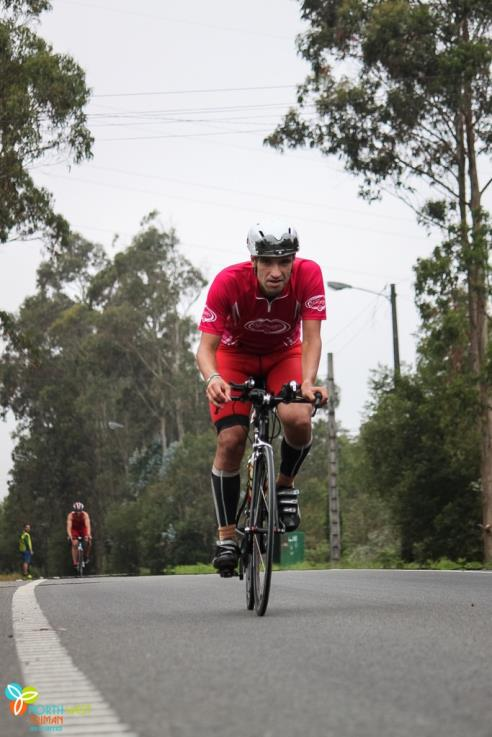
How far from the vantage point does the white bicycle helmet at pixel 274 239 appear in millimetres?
7219

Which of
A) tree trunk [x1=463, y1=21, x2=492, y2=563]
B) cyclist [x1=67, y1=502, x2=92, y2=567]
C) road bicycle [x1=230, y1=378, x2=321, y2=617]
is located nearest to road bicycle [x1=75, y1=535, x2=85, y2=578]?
cyclist [x1=67, y1=502, x2=92, y2=567]

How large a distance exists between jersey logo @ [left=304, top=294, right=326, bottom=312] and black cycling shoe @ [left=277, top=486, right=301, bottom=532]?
1014 mm

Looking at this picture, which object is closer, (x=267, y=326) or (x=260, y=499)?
(x=260, y=499)

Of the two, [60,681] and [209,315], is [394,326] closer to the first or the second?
[209,315]

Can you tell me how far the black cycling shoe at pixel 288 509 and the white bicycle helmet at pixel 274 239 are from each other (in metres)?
1.32

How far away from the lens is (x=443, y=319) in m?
27.1

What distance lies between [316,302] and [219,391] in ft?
2.83

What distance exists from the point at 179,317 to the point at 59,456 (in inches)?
371

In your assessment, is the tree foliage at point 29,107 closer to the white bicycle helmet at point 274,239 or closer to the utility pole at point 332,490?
the utility pole at point 332,490

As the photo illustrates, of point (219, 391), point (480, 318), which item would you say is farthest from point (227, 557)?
point (480, 318)

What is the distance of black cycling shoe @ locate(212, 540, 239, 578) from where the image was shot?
7.55m

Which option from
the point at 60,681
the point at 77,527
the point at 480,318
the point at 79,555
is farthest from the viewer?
the point at 77,527

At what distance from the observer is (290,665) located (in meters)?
4.70

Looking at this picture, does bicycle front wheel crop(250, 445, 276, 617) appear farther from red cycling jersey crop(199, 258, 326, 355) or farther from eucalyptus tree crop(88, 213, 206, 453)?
eucalyptus tree crop(88, 213, 206, 453)
